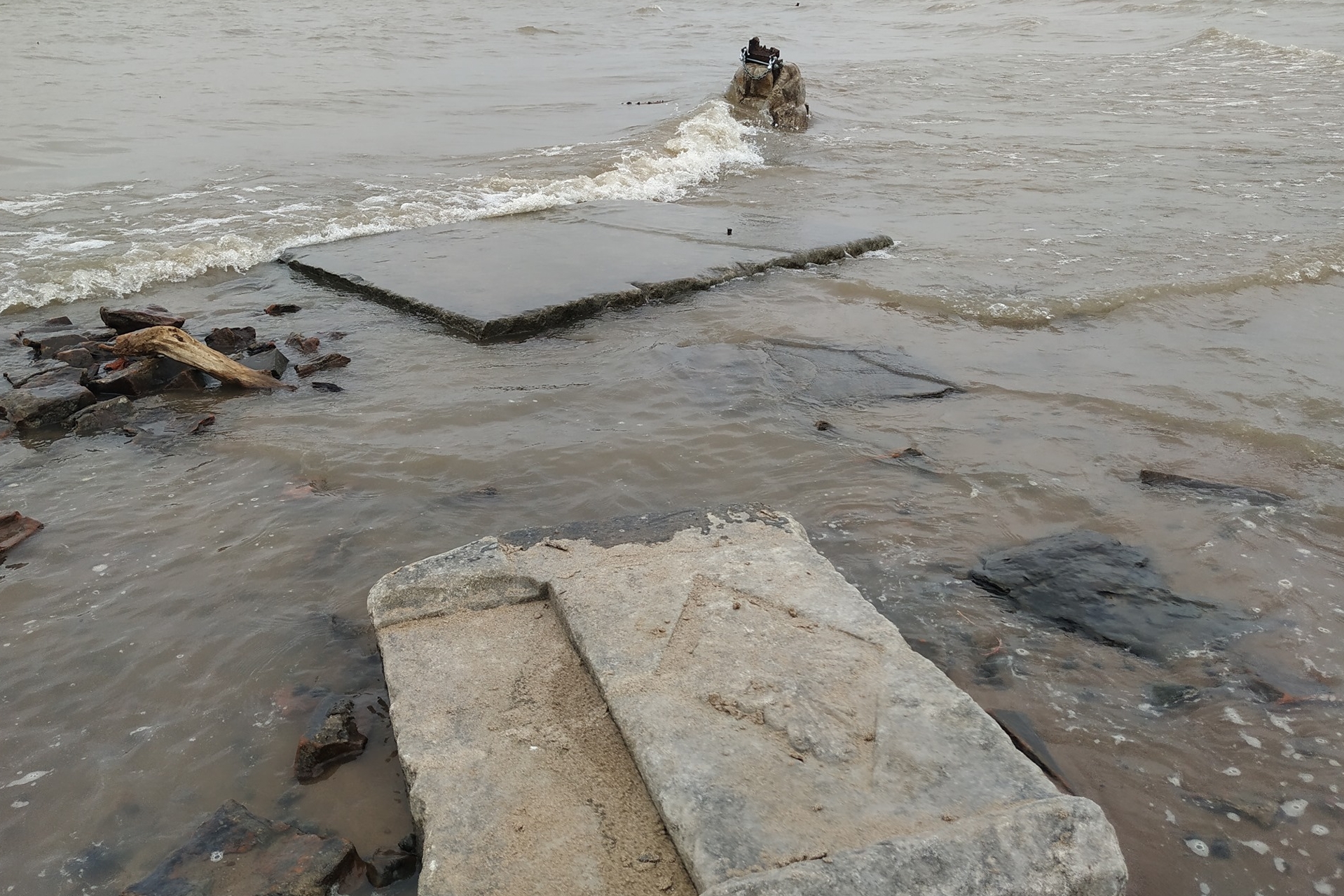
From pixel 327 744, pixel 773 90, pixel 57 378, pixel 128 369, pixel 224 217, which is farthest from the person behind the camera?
pixel 773 90

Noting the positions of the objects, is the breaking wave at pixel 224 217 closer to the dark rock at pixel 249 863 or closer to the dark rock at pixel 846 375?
the dark rock at pixel 846 375

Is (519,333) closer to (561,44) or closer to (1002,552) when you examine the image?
(1002,552)

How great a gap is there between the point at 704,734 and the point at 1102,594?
158cm

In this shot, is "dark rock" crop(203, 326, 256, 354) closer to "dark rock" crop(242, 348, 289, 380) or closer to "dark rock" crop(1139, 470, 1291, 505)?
"dark rock" crop(242, 348, 289, 380)

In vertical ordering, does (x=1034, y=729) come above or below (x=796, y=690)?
below

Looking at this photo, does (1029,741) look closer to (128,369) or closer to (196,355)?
(196,355)

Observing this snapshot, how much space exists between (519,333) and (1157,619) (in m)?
3.33

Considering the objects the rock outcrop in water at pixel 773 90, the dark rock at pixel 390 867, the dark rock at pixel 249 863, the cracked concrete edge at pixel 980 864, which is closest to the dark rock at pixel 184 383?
the dark rock at pixel 249 863

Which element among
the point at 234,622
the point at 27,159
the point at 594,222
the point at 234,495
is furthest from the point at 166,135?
the point at 234,622

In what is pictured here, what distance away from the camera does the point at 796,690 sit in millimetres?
2207

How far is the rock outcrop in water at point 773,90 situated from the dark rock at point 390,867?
1056 cm

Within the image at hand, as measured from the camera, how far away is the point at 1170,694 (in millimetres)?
2578

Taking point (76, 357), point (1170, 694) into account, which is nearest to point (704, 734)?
point (1170, 694)

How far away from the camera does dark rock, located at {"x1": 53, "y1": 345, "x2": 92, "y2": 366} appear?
460 cm
